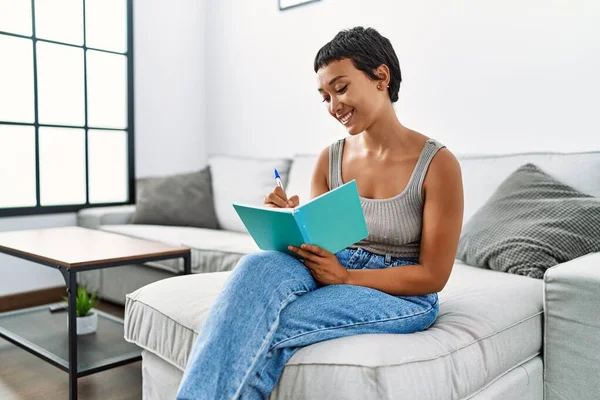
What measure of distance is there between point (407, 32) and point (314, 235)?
1.96m

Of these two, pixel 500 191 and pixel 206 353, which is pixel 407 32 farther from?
pixel 206 353

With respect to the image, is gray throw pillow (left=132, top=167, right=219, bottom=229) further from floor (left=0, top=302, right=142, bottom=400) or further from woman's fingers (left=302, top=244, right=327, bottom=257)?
woman's fingers (left=302, top=244, right=327, bottom=257)

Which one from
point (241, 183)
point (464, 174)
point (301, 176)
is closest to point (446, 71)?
point (464, 174)

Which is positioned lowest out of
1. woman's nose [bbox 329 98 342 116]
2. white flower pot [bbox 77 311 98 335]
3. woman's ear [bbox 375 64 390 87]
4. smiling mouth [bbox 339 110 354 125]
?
white flower pot [bbox 77 311 98 335]

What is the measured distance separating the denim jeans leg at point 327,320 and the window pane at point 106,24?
9.43 ft

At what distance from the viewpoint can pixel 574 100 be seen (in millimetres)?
2248

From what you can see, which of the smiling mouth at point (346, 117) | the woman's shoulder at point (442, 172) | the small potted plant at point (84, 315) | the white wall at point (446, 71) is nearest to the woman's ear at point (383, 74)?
the smiling mouth at point (346, 117)

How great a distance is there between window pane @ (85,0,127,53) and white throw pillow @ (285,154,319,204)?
59.0 inches

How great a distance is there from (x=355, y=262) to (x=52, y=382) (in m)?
1.33

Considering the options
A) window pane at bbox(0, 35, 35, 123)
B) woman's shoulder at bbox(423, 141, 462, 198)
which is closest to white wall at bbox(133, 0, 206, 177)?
window pane at bbox(0, 35, 35, 123)

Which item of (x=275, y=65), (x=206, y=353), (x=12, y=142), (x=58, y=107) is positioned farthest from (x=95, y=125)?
(x=206, y=353)

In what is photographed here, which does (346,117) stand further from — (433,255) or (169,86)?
(169,86)

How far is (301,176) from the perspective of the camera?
2936 mm

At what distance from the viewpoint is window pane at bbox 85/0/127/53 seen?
3.38 meters
